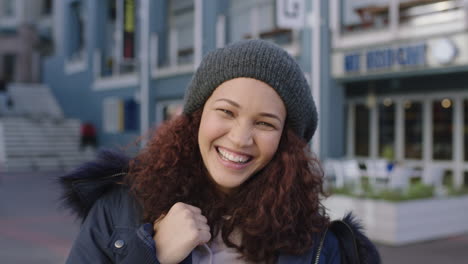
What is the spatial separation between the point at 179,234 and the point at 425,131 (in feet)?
38.6

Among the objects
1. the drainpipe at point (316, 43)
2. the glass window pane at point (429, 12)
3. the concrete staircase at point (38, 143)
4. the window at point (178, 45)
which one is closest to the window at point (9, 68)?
the concrete staircase at point (38, 143)

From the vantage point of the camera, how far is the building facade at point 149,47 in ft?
39.4

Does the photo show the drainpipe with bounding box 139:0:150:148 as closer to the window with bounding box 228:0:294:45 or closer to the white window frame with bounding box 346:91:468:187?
the window with bounding box 228:0:294:45

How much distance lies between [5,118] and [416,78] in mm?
15257

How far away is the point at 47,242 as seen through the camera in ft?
22.6

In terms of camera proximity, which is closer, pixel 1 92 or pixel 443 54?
pixel 443 54

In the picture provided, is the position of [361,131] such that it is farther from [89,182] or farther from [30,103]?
[30,103]

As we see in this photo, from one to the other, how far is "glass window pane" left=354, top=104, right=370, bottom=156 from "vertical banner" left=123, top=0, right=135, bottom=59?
8158 millimetres

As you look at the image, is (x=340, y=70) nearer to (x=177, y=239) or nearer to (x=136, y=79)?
(x=136, y=79)

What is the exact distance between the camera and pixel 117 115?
1945cm

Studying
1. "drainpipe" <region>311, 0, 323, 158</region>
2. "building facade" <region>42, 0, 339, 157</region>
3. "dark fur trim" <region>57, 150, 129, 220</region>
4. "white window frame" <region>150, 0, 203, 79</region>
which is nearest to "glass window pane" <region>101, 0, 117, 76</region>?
"building facade" <region>42, 0, 339, 157</region>

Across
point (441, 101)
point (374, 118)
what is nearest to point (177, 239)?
point (441, 101)

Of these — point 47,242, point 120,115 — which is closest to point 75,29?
point 120,115

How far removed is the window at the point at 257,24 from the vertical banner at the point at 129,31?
14.6 ft
